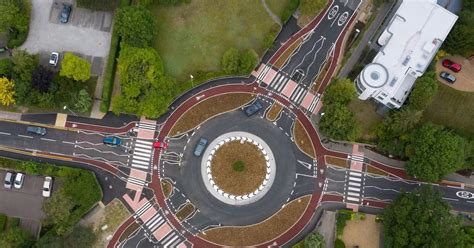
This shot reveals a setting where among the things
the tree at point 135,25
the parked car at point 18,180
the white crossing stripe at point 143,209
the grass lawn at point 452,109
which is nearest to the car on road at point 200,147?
the white crossing stripe at point 143,209

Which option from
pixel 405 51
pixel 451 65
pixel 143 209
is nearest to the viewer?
pixel 405 51

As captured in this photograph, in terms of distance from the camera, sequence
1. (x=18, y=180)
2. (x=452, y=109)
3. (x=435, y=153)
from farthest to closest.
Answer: (x=452, y=109), (x=18, y=180), (x=435, y=153)

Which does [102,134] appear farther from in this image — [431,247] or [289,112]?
[431,247]

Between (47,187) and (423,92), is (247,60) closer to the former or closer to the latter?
(423,92)

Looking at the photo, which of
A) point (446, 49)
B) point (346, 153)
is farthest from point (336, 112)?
point (446, 49)

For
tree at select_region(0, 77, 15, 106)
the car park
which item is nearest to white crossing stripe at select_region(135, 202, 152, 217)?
the car park

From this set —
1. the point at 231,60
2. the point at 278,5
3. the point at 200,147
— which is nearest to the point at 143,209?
the point at 200,147
